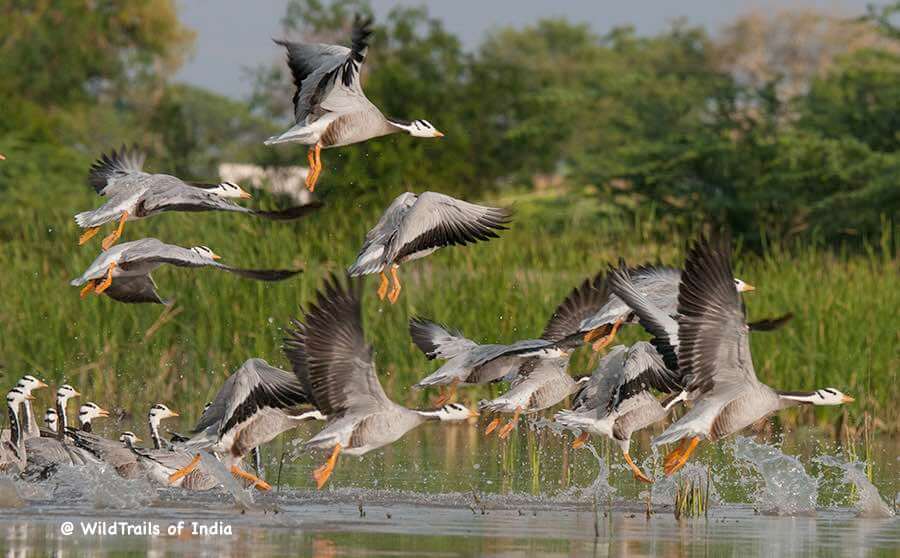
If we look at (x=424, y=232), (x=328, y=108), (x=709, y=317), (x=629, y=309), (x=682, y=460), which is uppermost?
(x=328, y=108)

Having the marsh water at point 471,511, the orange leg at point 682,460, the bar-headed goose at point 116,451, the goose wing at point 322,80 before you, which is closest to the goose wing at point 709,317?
the orange leg at point 682,460

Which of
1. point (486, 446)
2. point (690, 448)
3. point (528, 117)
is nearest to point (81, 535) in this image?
point (690, 448)

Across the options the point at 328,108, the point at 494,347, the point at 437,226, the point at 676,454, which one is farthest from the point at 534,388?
the point at 328,108

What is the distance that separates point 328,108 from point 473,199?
27.5m

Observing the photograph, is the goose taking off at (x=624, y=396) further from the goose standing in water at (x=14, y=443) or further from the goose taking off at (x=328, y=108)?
the goose standing in water at (x=14, y=443)

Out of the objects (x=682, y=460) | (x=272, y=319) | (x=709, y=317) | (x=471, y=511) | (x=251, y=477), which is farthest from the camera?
(x=272, y=319)

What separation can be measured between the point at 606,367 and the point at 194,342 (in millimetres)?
6767

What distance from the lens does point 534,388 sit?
14648mm

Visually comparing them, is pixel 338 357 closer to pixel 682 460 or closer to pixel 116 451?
pixel 682 460

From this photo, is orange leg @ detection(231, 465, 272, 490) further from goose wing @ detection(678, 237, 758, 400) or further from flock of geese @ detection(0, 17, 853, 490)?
goose wing @ detection(678, 237, 758, 400)

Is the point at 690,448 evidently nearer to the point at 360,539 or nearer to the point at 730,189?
the point at 360,539

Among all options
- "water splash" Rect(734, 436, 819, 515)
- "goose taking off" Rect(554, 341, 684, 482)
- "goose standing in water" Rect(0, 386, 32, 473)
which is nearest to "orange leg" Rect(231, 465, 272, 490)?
"goose standing in water" Rect(0, 386, 32, 473)

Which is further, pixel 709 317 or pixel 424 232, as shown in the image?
pixel 424 232

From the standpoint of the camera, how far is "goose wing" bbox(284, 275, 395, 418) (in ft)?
39.1
